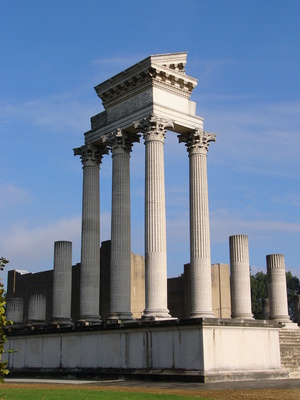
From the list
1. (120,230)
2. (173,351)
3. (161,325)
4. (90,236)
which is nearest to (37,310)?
(90,236)

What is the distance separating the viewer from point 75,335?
3472 centimetres

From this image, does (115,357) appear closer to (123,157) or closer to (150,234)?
(150,234)

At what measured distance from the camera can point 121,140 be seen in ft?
121

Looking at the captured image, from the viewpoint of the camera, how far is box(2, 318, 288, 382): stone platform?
27.8 metres

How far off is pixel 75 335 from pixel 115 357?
12.7ft

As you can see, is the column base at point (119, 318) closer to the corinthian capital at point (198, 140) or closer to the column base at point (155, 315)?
the column base at point (155, 315)

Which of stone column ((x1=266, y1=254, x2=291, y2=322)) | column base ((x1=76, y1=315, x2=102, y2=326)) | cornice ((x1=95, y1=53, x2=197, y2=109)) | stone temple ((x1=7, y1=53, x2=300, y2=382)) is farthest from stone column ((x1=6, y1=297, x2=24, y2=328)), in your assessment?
stone column ((x1=266, y1=254, x2=291, y2=322))

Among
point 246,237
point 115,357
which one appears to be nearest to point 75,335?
point 115,357

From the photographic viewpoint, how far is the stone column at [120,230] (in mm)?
34844

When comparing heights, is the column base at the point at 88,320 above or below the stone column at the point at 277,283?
below

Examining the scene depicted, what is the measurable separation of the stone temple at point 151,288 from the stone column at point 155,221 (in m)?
0.05

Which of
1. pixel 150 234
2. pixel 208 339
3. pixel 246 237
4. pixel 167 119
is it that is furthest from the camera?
pixel 246 237

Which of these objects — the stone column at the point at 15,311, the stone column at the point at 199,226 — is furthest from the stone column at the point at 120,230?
the stone column at the point at 15,311

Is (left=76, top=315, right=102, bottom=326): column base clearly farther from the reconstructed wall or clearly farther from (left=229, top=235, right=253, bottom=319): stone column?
the reconstructed wall
